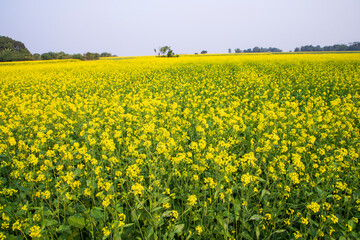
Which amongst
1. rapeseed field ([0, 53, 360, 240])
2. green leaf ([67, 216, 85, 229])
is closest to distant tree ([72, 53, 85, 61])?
rapeseed field ([0, 53, 360, 240])

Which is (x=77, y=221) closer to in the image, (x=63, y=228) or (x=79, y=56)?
(x=63, y=228)

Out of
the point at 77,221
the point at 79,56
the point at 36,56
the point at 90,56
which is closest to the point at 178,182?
the point at 77,221

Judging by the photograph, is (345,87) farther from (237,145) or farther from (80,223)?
(80,223)

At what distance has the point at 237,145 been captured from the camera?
14.4 feet

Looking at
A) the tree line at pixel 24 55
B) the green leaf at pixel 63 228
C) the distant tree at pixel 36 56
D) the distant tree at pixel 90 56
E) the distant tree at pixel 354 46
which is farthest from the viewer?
the distant tree at pixel 354 46

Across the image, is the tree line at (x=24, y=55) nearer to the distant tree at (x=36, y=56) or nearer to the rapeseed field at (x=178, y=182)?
the distant tree at (x=36, y=56)

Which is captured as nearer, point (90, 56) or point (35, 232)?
point (35, 232)

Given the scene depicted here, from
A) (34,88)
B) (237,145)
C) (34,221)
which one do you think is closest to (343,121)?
(237,145)

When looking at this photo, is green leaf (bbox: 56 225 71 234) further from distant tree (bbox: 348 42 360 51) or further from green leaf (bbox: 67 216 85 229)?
distant tree (bbox: 348 42 360 51)

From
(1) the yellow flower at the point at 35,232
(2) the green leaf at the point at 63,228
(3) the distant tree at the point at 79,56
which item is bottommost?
(2) the green leaf at the point at 63,228

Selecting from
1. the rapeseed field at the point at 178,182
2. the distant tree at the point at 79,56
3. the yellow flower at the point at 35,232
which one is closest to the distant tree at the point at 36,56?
the distant tree at the point at 79,56

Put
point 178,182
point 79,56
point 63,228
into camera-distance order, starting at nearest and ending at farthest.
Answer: point 63,228 < point 178,182 < point 79,56

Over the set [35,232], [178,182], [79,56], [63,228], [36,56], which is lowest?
[178,182]

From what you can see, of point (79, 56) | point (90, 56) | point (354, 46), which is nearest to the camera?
point (79, 56)
